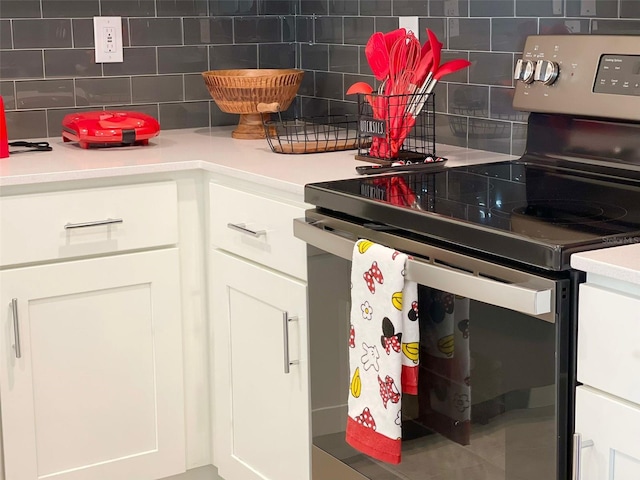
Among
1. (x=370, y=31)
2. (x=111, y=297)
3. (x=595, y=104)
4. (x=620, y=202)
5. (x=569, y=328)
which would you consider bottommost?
(x=111, y=297)

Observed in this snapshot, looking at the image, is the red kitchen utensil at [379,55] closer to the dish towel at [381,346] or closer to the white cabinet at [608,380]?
the dish towel at [381,346]

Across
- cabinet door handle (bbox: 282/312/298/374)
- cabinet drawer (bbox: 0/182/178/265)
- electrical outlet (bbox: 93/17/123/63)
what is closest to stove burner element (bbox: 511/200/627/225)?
cabinet door handle (bbox: 282/312/298/374)

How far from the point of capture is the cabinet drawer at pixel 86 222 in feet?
7.01

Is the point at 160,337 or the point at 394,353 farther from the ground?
the point at 394,353

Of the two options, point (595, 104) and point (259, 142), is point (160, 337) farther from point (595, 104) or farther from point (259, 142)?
point (595, 104)

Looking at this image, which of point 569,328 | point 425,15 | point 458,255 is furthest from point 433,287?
point 425,15

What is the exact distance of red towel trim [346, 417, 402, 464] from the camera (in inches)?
63.3

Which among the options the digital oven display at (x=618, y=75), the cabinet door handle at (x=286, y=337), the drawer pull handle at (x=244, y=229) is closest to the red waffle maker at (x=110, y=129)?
the drawer pull handle at (x=244, y=229)

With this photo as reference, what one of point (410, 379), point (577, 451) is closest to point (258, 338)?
point (410, 379)

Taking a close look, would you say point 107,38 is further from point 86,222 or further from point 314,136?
point 86,222

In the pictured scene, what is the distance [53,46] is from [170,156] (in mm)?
628

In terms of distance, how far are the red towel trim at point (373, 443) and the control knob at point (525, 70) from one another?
80cm

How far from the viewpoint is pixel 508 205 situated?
164cm

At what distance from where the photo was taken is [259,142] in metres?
2.61
